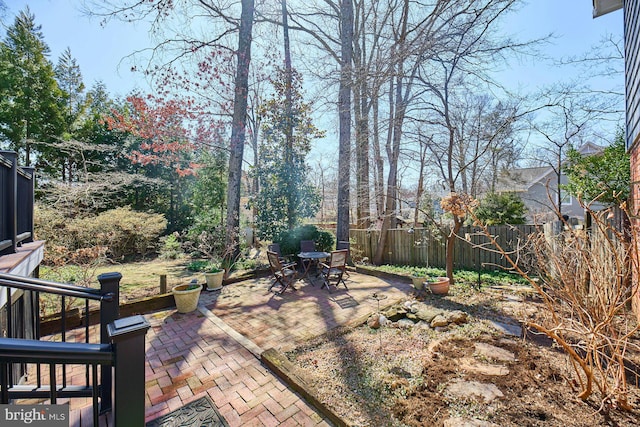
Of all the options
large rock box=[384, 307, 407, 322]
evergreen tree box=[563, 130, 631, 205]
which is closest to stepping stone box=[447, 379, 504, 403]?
large rock box=[384, 307, 407, 322]

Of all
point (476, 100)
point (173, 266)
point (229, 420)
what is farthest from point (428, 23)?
point (173, 266)

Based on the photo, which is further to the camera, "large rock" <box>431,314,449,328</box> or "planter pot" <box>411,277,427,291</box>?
"planter pot" <box>411,277,427,291</box>

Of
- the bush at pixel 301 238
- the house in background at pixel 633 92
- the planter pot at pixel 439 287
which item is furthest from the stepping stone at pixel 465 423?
the bush at pixel 301 238

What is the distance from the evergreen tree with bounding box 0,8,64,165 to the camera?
11.0 m

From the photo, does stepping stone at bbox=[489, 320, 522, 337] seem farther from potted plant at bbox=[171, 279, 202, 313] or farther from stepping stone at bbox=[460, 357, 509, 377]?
potted plant at bbox=[171, 279, 202, 313]

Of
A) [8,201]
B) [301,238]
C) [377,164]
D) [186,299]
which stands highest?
[377,164]

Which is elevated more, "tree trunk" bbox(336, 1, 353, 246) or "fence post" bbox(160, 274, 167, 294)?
"tree trunk" bbox(336, 1, 353, 246)

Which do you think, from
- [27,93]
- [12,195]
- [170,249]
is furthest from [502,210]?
[27,93]

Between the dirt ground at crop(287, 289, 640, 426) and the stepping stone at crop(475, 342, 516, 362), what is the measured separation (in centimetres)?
1

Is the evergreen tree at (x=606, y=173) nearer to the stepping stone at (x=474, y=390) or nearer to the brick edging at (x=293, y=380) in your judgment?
the stepping stone at (x=474, y=390)

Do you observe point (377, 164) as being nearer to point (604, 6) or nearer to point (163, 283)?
point (604, 6)

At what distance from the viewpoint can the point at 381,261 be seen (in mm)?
9688

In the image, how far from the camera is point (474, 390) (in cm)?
245

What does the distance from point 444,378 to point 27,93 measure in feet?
57.7
